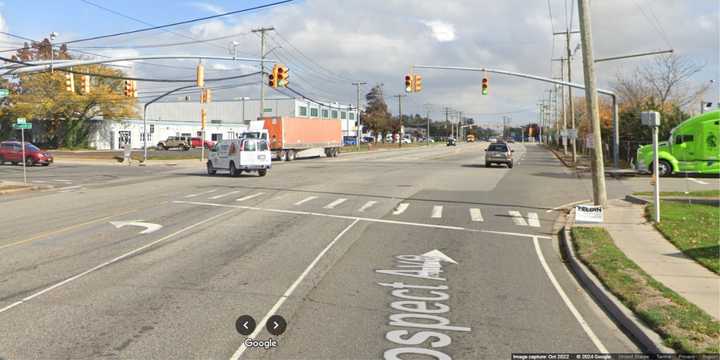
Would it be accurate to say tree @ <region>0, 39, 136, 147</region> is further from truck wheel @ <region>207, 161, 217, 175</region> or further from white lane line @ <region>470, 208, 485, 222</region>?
white lane line @ <region>470, 208, 485, 222</region>

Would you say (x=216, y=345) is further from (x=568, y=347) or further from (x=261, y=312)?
(x=568, y=347)

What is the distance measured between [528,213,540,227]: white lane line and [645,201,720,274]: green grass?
271 centimetres

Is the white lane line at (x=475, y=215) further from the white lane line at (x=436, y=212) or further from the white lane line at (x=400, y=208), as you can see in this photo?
the white lane line at (x=400, y=208)

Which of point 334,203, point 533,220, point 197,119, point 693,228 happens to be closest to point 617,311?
point 693,228

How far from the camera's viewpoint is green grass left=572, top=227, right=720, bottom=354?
6543mm

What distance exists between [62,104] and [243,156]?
48901 millimetres

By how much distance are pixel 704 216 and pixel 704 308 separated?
9467 millimetres

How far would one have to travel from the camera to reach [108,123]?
267 ft

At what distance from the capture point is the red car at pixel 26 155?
4619cm

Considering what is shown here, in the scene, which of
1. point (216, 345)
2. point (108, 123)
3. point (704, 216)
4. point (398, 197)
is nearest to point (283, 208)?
point (398, 197)

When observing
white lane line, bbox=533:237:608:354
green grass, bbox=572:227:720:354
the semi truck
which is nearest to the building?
the semi truck

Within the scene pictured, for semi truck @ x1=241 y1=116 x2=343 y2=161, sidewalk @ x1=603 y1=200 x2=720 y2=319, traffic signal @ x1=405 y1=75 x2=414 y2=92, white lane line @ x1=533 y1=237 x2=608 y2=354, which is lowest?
white lane line @ x1=533 y1=237 x2=608 y2=354

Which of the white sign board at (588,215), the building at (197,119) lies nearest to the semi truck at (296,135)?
the building at (197,119)

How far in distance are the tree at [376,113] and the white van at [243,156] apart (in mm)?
107062
